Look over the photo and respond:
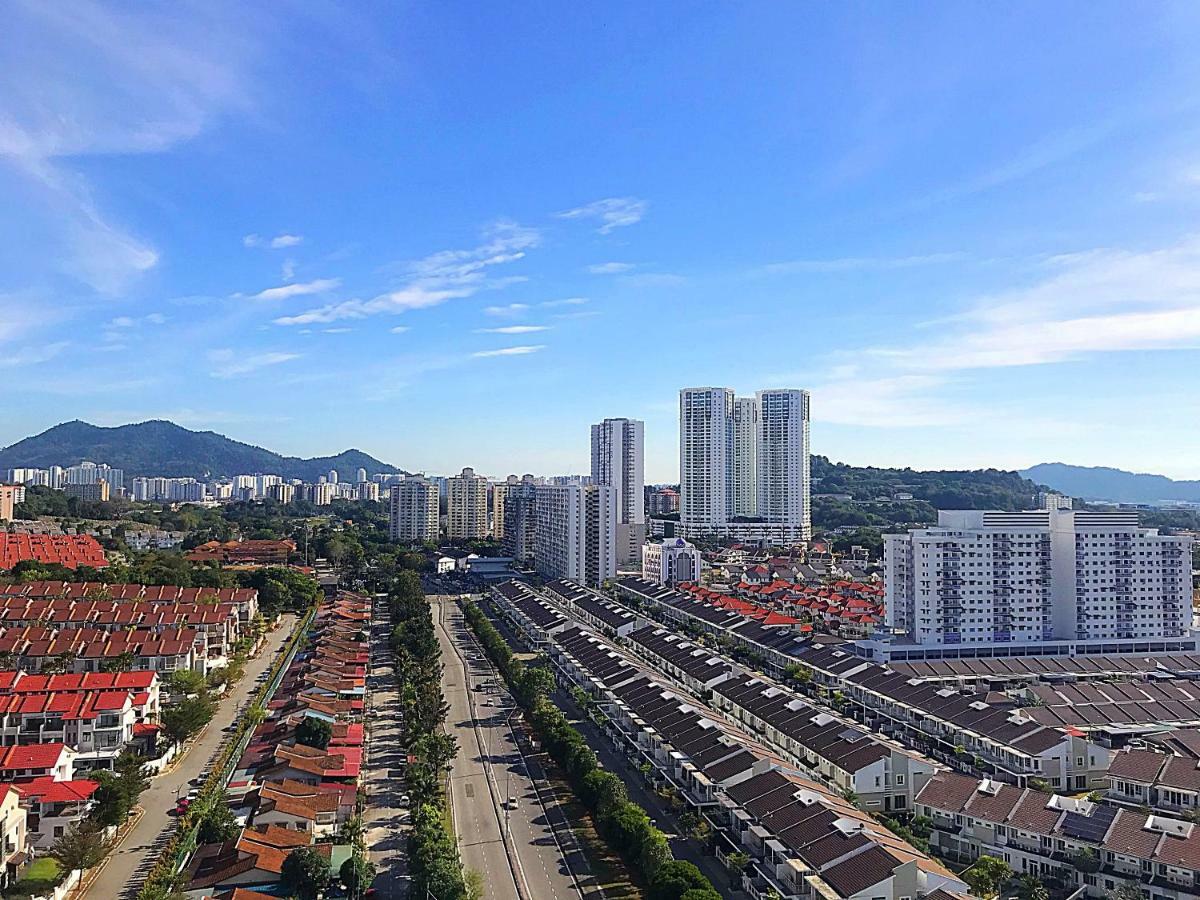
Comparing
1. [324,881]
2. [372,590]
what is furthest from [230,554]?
[324,881]

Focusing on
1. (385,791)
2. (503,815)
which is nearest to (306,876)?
(503,815)

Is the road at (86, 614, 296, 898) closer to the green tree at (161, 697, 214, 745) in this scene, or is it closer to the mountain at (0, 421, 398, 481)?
the green tree at (161, 697, 214, 745)

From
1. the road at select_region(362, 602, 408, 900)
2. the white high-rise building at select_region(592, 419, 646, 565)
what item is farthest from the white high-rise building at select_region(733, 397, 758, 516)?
the road at select_region(362, 602, 408, 900)

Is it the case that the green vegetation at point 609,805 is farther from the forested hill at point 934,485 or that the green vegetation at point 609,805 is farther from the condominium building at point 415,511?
the forested hill at point 934,485

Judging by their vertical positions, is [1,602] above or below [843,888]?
above

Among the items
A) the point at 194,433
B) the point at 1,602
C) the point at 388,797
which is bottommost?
→ the point at 388,797

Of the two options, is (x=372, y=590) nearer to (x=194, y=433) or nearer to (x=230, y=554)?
(x=230, y=554)

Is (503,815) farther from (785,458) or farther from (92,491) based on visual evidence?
(92,491)
